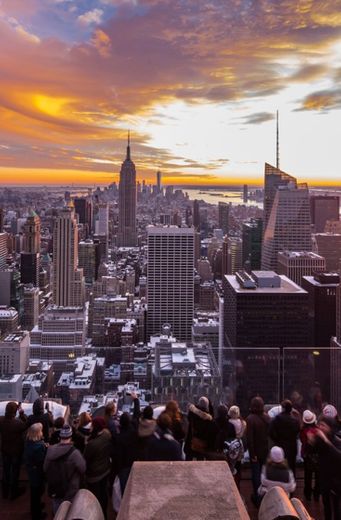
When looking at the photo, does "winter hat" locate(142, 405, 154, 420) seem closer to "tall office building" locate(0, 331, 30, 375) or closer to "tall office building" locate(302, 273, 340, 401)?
"tall office building" locate(0, 331, 30, 375)

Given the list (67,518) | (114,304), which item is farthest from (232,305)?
(67,518)

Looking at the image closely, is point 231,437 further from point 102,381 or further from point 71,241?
point 71,241

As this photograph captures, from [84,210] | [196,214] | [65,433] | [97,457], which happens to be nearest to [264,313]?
[97,457]

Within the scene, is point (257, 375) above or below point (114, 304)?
above

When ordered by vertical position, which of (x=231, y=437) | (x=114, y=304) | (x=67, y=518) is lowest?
(x=114, y=304)

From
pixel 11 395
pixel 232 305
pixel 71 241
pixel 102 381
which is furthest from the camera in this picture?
pixel 71 241

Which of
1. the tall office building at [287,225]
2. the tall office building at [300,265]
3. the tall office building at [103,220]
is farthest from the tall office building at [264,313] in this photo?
the tall office building at [103,220]

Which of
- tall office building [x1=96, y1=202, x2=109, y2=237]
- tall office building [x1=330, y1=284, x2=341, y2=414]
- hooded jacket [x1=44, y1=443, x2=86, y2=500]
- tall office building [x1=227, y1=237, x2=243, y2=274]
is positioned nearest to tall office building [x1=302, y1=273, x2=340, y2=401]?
tall office building [x1=227, y1=237, x2=243, y2=274]

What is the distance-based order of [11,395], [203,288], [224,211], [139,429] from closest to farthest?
1. [139,429]
2. [11,395]
3. [203,288]
4. [224,211]
